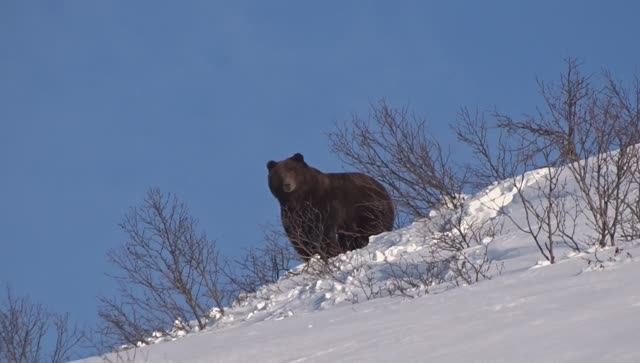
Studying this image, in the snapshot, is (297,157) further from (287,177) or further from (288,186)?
(288,186)

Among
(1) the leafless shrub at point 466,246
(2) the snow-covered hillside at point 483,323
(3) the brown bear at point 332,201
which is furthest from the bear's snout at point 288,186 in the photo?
(2) the snow-covered hillside at point 483,323

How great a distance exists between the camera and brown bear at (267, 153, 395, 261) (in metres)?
16.9

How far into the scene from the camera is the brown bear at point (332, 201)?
55.6 ft

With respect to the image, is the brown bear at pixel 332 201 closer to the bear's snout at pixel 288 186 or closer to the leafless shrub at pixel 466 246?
the bear's snout at pixel 288 186

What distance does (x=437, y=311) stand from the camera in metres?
6.54

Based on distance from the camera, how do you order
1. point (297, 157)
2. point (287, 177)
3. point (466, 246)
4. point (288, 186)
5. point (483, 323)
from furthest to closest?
point (297, 157), point (287, 177), point (288, 186), point (466, 246), point (483, 323)

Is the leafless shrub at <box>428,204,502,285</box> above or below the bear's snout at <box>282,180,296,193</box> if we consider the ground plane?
below

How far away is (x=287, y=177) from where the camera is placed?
17141 millimetres

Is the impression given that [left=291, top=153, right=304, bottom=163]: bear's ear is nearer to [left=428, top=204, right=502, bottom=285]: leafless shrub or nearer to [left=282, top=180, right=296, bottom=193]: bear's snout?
[left=282, top=180, right=296, bottom=193]: bear's snout

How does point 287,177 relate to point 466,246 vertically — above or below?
above

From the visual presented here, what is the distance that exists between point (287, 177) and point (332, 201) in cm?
84

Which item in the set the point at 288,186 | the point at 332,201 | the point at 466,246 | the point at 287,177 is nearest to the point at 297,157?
the point at 287,177

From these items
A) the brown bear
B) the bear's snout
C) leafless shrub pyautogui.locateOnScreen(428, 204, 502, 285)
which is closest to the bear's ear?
the brown bear

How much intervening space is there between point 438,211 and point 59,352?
793 cm
